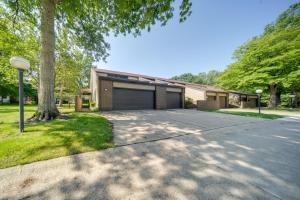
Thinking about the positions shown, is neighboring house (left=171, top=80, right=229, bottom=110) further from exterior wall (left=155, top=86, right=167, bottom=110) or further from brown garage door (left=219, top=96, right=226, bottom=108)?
exterior wall (left=155, top=86, right=167, bottom=110)

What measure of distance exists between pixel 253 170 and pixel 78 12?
8.92m

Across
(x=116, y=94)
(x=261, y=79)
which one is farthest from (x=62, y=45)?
(x=261, y=79)

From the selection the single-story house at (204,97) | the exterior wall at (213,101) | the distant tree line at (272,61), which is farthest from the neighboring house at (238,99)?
the distant tree line at (272,61)

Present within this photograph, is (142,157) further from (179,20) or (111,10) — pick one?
(111,10)

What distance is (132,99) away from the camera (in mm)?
12453

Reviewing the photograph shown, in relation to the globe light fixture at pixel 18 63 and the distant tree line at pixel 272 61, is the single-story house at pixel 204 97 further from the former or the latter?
the globe light fixture at pixel 18 63

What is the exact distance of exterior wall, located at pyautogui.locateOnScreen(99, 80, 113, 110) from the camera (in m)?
10.6

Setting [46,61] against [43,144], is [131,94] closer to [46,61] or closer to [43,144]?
[46,61]

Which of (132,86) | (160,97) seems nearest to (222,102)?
(160,97)

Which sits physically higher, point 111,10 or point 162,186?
point 111,10

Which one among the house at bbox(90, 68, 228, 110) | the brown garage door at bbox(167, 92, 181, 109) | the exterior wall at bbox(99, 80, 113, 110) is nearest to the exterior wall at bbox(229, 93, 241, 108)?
the house at bbox(90, 68, 228, 110)

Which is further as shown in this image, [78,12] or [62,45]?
[62,45]

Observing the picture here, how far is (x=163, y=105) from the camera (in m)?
14.3

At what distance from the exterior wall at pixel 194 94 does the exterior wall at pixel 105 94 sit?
466 inches
